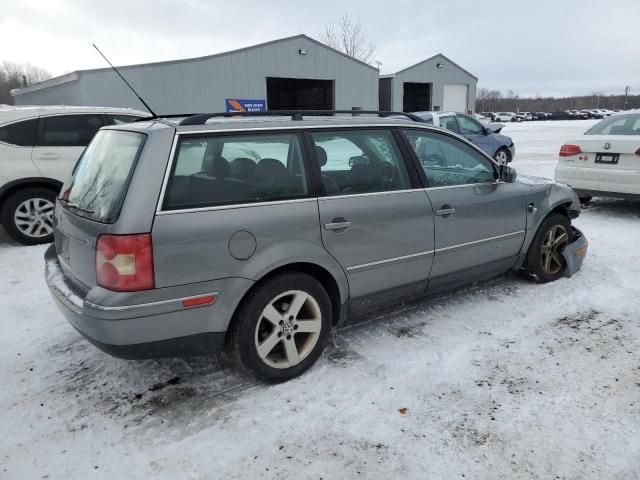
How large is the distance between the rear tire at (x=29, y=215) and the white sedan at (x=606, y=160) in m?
7.57

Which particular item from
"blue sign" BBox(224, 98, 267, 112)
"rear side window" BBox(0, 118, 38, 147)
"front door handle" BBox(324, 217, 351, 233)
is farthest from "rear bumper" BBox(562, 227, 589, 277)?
"blue sign" BBox(224, 98, 267, 112)

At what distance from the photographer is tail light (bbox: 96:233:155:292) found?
2.46 metres

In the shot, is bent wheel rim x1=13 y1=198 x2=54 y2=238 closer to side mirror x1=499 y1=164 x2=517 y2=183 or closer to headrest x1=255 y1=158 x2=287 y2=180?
headrest x1=255 y1=158 x2=287 y2=180

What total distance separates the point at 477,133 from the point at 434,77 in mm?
17530

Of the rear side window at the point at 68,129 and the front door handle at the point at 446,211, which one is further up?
the rear side window at the point at 68,129

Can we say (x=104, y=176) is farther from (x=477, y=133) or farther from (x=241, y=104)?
(x=241, y=104)

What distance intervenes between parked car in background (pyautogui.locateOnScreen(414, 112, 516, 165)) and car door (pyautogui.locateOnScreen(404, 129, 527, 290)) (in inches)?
301

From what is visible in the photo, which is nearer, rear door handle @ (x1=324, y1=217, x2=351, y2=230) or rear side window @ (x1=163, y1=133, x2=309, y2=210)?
rear side window @ (x1=163, y1=133, x2=309, y2=210)

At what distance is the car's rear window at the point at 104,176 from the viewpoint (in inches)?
104

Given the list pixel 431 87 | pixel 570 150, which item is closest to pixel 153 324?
pixel 570 150

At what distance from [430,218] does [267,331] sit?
1.46 meters

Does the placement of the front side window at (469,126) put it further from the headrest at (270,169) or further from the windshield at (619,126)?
the headrest at (270,169)

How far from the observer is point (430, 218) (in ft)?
11.7

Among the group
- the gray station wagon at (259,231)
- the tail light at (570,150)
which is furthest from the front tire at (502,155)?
the gray station wagon at (259,231)
